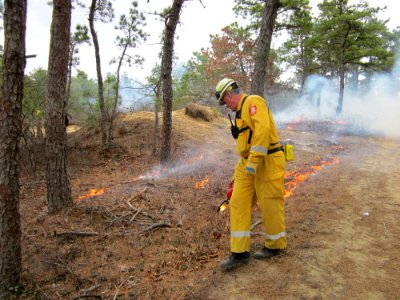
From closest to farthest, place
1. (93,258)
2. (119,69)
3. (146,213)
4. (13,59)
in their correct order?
(13,59) → (93,258) → (146,213) → (119,69)

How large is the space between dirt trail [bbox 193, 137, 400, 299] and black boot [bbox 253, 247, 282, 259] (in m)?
0.09

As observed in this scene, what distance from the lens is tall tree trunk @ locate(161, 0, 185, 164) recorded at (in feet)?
32.4

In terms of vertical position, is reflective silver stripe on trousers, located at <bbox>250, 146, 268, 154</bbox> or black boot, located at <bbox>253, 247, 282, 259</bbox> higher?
reflective silver stripe on trousers, located at <bbox>250, 146, 268, 154</bbox>

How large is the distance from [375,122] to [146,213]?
22893 mm

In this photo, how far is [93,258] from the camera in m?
4.87

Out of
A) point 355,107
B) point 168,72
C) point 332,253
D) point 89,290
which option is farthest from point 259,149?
point 355,107

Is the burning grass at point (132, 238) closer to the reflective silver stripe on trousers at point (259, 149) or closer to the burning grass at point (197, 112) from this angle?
the reflective silver stripe on trousers at point (259, 149)

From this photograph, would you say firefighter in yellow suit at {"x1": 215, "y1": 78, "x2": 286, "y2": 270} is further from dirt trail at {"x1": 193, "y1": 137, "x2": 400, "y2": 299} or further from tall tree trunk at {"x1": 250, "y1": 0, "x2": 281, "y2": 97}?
tall tree trunk at {"x1": 250, "y1": 0, "x2": 281, "y2": 97}

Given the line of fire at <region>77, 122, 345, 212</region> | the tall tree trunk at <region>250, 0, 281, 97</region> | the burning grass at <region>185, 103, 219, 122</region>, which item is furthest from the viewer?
the burning grass at <region>185, 103, 219, 122</region>

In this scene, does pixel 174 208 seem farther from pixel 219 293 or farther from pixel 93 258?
pixel 219 293

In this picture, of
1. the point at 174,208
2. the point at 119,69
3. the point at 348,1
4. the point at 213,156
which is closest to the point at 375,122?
the point at 348,1

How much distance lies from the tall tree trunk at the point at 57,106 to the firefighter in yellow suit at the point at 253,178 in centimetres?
382

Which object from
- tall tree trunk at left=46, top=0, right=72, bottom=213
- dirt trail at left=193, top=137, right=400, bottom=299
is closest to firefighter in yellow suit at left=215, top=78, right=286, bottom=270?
dirt trail at left=193, top=137, right=400, bottom=299

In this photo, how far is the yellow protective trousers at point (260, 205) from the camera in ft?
13.5
